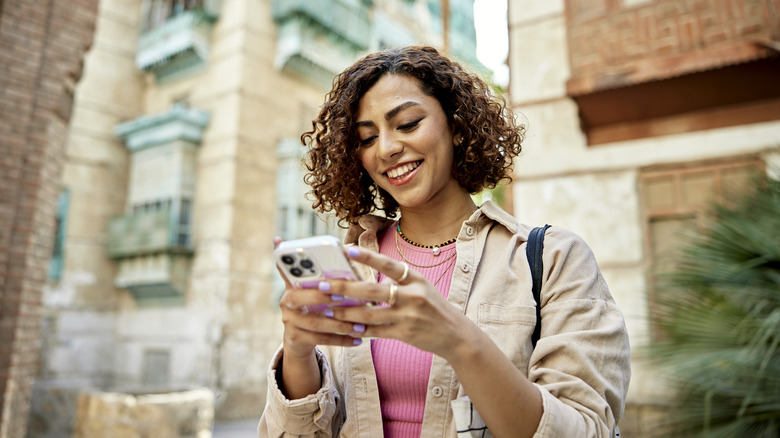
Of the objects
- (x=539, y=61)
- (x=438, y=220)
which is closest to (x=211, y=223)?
(x=539, y=61)

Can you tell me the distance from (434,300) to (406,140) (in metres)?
0.65

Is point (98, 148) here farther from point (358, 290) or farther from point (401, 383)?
point (358, 290)

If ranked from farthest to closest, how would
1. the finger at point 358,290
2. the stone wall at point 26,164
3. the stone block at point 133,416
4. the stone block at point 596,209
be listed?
the stone block at point 133,416, the stone block at point 596,209, the stone wall at point 26,164, the finger at point 358,290

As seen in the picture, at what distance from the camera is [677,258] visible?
188 inches

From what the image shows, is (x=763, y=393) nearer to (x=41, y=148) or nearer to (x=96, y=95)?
(x=41, y=148)

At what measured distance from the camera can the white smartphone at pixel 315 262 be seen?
1.00 meters

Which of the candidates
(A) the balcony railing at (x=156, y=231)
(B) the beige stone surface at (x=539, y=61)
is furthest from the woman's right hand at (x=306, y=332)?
(A) the balcony railing at (x=156, y=231)

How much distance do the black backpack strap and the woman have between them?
2 cm

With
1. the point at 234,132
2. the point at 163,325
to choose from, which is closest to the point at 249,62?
the point at 234,132

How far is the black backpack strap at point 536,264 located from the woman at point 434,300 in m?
0.02

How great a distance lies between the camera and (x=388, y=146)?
1.55 meters

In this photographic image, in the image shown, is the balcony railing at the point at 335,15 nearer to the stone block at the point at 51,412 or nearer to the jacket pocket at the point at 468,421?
the stone block at the point at 51,412

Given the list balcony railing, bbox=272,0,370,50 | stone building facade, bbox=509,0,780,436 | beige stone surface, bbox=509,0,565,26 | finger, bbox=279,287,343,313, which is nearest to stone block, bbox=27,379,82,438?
stone building facade, bbox=509,0,780,436

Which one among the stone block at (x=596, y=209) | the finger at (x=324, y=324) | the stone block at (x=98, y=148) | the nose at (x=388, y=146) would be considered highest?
the stone block at (x=98, y=148)
